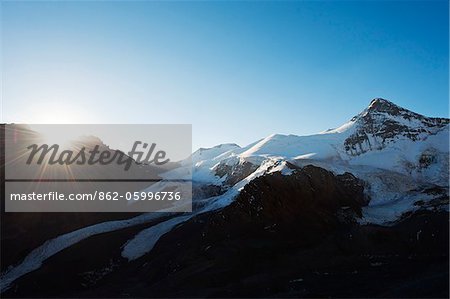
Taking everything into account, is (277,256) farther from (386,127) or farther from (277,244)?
(386,127)

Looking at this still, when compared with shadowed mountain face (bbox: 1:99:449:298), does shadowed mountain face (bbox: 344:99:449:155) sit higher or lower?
higher

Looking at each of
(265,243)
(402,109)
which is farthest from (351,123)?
(265,243)

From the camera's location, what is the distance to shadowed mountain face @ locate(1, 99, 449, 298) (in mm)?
36312

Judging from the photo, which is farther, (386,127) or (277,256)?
(386,127)

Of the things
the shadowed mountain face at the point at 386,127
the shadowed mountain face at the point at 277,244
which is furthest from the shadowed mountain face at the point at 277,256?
the shadowed mountain face at the point at 386,127

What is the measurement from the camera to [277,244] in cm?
4503

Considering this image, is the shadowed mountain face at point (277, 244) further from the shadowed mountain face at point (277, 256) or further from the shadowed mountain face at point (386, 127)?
the shadowed mountain face at point (386, 127)

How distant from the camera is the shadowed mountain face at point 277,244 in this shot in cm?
3631

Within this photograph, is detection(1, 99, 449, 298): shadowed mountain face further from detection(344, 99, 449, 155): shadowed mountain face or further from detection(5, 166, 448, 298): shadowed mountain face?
detection(344, 99, 449, 155): shadowed mountain face

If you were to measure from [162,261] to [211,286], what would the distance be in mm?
9808

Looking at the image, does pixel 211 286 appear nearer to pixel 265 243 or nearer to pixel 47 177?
pixel 265 243

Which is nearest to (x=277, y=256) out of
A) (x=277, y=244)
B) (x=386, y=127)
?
(x=277, y=244)

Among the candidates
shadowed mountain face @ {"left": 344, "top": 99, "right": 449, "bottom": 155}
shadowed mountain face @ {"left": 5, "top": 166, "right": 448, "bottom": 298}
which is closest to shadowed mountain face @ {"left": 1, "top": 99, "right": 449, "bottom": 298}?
shadowed mountain face @ {"left": 5, "top": 166, "right": 448, "bottom": 298}

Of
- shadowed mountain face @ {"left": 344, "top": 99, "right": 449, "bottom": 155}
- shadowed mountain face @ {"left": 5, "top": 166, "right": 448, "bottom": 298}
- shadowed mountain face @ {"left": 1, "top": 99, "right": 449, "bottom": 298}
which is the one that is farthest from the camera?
shadowed mountain face @ {"left": 344, "top": 99, "right": 449, "bottom": 155}
